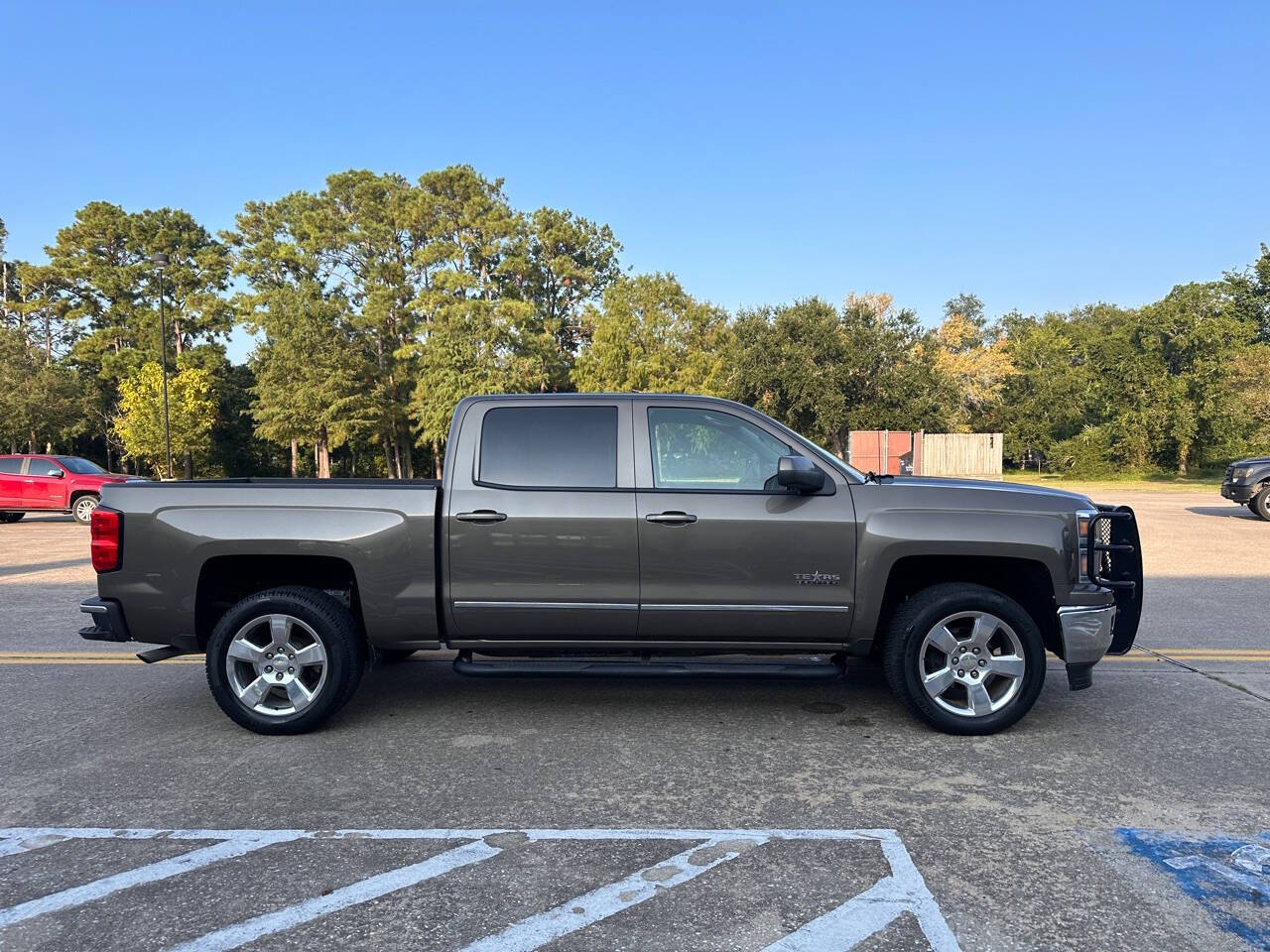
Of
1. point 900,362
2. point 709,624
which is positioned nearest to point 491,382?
point 900,362

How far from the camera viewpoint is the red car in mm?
19109

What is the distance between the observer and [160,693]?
5.65 m

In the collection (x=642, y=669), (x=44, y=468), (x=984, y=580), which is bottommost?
(x=642, y=669)

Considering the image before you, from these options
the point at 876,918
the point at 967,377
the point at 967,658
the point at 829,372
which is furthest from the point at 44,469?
the point at 967,377

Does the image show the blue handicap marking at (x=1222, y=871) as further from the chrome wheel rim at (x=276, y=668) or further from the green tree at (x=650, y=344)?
the green tree at (x=650, y=344)

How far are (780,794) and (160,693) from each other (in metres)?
4.28

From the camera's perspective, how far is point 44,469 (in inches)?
766

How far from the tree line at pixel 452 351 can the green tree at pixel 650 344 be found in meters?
0.12

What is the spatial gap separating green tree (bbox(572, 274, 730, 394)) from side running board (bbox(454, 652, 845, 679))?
109ft

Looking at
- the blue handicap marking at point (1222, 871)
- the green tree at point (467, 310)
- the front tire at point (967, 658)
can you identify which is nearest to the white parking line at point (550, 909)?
the blue handicap marking at point (1222, 871)

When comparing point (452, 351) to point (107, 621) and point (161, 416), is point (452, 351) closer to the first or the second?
point (161, 416)

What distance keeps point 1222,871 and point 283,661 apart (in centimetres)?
452

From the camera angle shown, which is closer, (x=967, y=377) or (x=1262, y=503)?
(x=1262, y=503)

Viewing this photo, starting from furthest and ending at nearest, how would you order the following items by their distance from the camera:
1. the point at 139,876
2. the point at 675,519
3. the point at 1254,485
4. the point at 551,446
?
the point at 1254,485 < the point at 551,446 < the point at 675,519 < the point at 139,876
